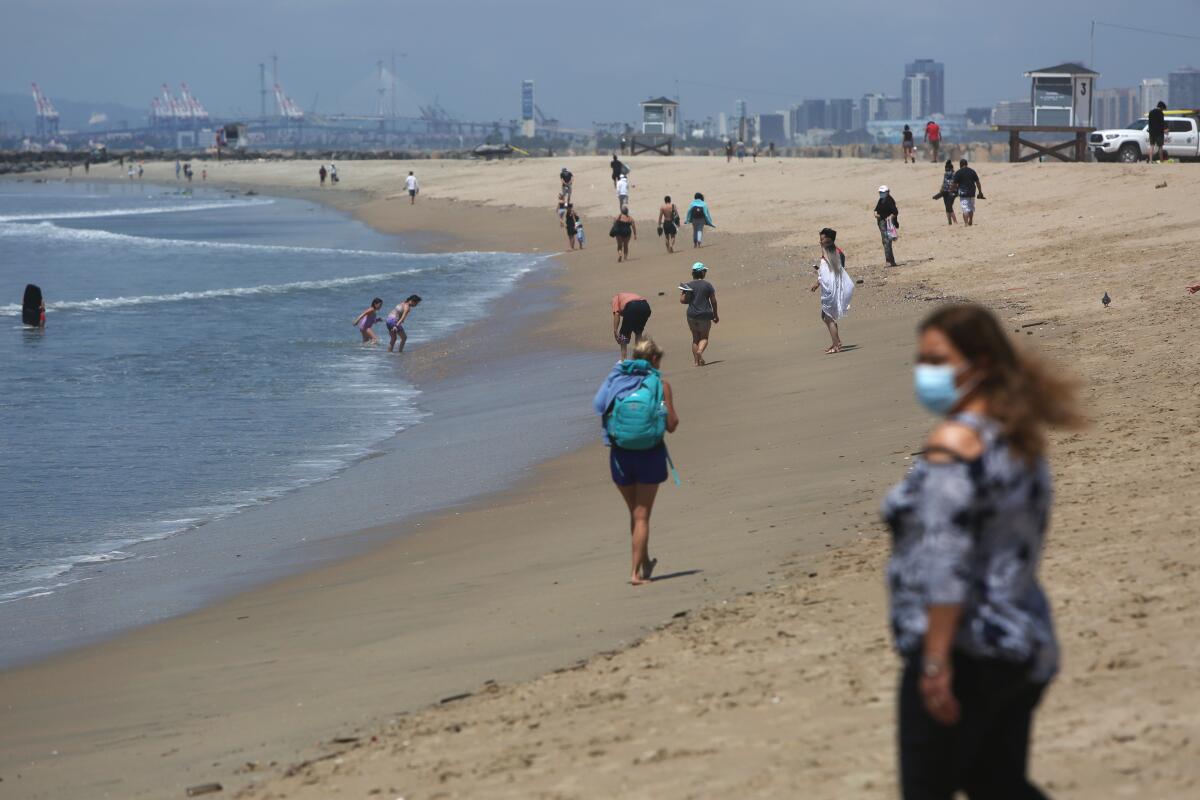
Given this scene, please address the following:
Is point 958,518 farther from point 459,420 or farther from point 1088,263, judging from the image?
point 1088,263

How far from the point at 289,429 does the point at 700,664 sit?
11.7 meters

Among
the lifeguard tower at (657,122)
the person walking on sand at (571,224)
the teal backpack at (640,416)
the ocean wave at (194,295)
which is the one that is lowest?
the ocean wave at (194,295)

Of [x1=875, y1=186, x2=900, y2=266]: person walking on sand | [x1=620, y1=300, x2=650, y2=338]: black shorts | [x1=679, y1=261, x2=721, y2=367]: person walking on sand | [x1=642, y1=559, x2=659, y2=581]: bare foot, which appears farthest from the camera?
[x1=875, y1=186, x2=900, y2=266]: person walking on sand

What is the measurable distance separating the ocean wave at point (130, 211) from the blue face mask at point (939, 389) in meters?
79.3

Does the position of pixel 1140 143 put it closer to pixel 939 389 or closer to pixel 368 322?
pixel 368 322

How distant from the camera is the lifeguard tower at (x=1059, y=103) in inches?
1690

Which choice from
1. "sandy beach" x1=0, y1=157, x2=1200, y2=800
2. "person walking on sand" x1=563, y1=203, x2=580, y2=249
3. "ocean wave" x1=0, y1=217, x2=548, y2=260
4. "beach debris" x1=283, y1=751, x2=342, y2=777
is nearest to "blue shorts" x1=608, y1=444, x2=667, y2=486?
"sandy beach" x1=0, y1=157, x2=1200, y2=800

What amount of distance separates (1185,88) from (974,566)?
14023cm

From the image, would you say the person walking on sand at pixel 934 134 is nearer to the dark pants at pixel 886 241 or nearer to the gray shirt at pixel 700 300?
the dark pants at pixel 886 241

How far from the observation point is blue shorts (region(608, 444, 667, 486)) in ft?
27.8

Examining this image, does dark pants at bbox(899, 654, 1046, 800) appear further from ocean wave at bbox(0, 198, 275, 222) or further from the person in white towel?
ocean wave at bbox(0, 198, 275, 222)

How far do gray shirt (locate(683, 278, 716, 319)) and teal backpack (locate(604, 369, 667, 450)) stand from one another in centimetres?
962

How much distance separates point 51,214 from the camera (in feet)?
273

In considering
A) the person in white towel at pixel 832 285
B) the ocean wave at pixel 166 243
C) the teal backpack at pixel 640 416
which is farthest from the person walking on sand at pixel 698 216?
the teal backpack at pixel 640 416
